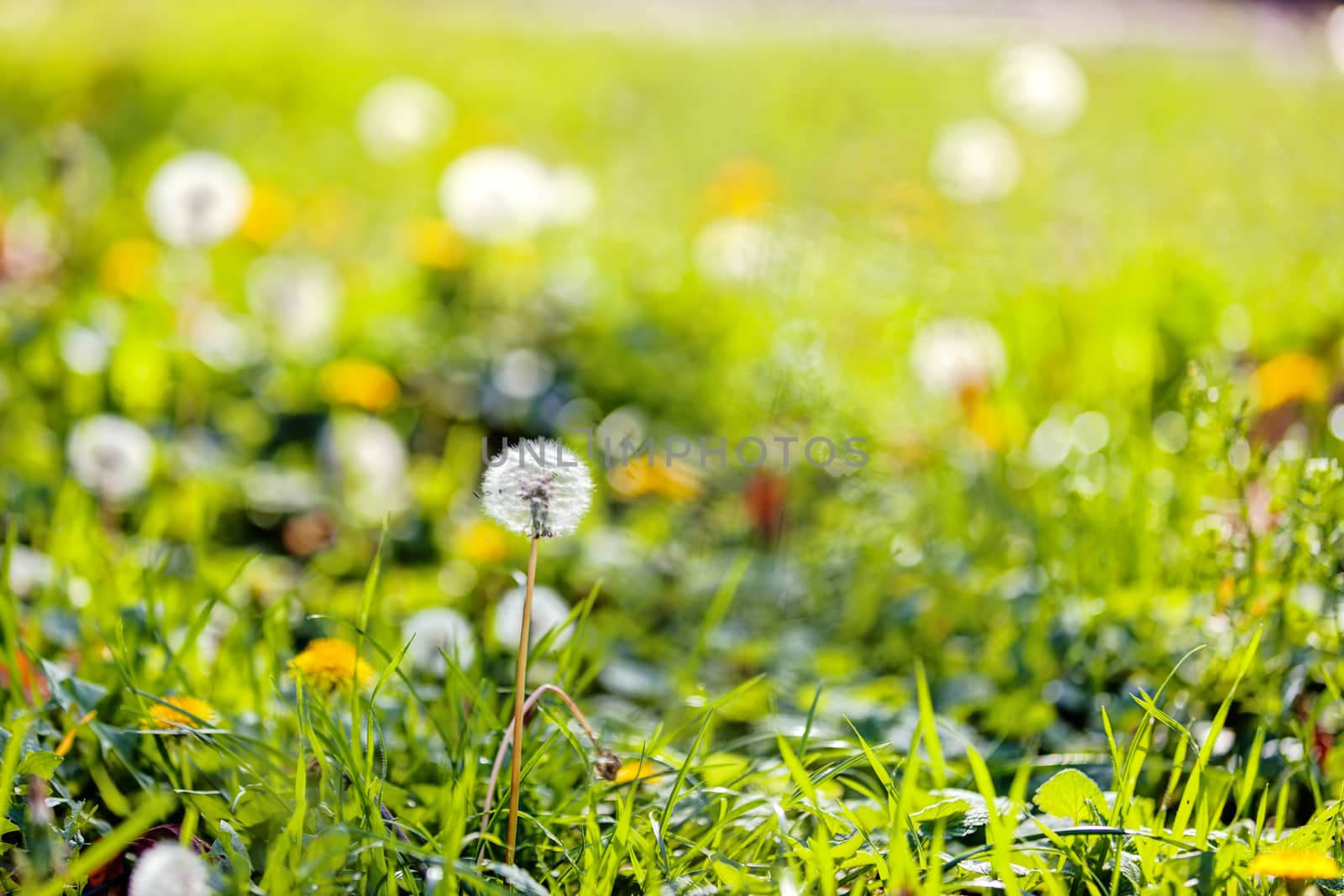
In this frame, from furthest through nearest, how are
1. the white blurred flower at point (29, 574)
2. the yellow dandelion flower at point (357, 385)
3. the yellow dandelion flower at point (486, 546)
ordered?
the yellow dandelion flower at point (357, 385), the yellow dandelion flower at point (486, 546), the white blurred flower at point (29, 574)

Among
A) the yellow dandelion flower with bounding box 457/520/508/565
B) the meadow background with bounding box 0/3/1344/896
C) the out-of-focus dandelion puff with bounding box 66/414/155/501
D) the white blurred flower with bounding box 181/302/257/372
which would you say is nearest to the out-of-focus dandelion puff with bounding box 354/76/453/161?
the meadow background with bounding box 0/3/1344/896

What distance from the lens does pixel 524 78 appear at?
467cm

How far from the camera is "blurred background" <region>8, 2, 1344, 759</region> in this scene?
4.52ft

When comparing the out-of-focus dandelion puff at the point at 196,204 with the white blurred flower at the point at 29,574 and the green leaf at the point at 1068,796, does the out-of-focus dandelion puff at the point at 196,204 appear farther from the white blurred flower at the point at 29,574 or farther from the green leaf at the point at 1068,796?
the green leaf at the point at 1068,796

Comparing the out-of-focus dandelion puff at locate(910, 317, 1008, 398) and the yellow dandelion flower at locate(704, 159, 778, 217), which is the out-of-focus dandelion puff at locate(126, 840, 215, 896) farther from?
the yellow dandelion flower at locate(704, 159, 778, 217)

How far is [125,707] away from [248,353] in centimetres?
124

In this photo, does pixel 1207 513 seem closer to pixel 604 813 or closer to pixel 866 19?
pixel 604 813

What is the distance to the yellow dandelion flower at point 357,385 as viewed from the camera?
206 centimetres

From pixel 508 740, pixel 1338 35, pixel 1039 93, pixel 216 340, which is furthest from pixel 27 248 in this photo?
pixel 1338 35

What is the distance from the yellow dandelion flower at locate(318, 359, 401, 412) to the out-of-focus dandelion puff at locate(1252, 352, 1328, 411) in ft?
4.70

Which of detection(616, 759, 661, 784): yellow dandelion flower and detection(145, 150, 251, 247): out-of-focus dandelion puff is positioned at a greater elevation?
detection(145, 150, 251, 247): out-of-focus dandelion puff

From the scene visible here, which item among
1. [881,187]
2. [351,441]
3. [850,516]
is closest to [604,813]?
[850,516]

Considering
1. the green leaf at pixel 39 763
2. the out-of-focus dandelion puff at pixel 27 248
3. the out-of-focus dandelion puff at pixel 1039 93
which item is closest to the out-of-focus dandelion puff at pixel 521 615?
the green leaf at pixel 39 763

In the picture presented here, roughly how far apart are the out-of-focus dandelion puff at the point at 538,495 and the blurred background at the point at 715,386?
1.15ft
